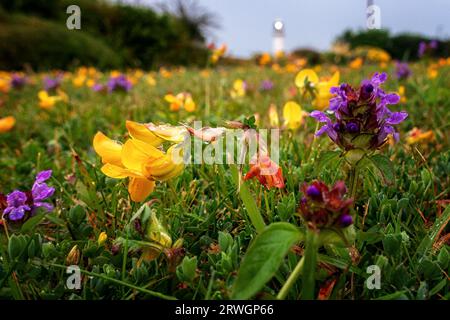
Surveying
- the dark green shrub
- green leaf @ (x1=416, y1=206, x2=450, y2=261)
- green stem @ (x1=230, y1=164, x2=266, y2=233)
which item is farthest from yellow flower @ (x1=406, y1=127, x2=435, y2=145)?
the dark green shrub

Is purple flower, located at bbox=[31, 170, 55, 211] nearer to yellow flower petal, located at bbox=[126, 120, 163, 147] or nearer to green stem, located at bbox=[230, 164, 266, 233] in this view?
yellow flower petal, located at bbox=[126, 120, 163, 147]

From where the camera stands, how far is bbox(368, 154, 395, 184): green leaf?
0.98 m

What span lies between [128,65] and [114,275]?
1280 centimetres

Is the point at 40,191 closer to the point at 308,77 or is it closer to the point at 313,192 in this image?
the point at 313,192

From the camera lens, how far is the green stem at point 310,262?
75 centimetres

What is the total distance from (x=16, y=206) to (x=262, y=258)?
696mm

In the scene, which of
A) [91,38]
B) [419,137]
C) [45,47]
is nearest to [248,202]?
[419,137]

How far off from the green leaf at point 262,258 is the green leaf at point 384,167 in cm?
35

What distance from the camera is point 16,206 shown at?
111 centimetres

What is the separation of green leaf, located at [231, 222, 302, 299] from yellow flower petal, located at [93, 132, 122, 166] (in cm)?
36

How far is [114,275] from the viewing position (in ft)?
3.17

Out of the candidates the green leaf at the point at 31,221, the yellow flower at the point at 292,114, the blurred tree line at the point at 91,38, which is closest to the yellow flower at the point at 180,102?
the yellow flower at the point at 292,114
